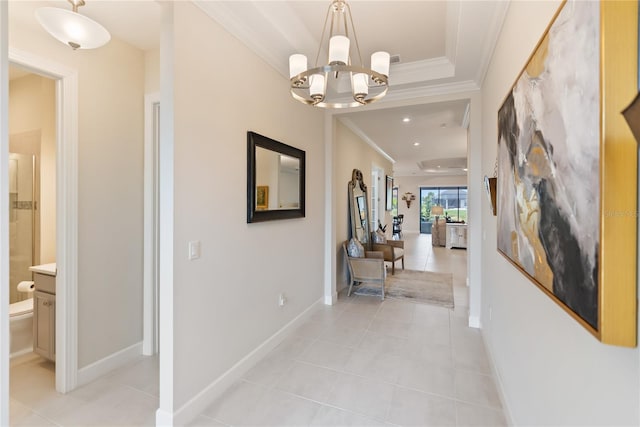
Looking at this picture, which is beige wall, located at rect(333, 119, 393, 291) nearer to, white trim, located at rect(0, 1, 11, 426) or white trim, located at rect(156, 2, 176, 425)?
white trim, located at rect(156, 2, 176, 425)

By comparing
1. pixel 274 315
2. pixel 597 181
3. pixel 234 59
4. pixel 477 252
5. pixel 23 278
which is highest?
pixel 234 59

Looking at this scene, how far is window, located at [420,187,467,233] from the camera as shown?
43.8ft

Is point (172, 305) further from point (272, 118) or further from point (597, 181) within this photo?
point (597, 181)

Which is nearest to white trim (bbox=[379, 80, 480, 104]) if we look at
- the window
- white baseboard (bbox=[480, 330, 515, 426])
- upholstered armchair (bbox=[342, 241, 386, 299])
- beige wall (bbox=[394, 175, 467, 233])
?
upholstered armchair (bbox=[342, 241, 386, 299])

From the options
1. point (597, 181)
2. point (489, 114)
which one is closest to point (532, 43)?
point (597, 181)

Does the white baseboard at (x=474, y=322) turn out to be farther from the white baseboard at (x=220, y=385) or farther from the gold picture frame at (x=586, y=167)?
the gold picture frame at (x=586, y=167)

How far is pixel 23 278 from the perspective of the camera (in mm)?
3145

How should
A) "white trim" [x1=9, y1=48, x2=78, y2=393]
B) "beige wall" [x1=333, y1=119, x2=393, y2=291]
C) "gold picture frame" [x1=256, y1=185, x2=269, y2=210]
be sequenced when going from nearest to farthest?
"white trim" [x1=9, y1=48, x2=78, y2=393] → "gold picture frame" [x1=256, y1=185, x2=269, y2=210] → "beige wall" [x1=333, y1=119, x2=393, y2=291]

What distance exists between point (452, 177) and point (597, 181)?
45.0ft

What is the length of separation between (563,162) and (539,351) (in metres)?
0.89

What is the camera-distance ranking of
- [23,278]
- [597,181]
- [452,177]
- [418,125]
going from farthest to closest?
[452,177]
[418,125]
[23,278]
[597,181]

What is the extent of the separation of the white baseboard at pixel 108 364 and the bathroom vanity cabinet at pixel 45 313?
334mm

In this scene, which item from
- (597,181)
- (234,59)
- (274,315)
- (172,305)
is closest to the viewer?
(597,181)

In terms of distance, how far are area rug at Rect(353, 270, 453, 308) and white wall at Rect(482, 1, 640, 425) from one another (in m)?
1.86
